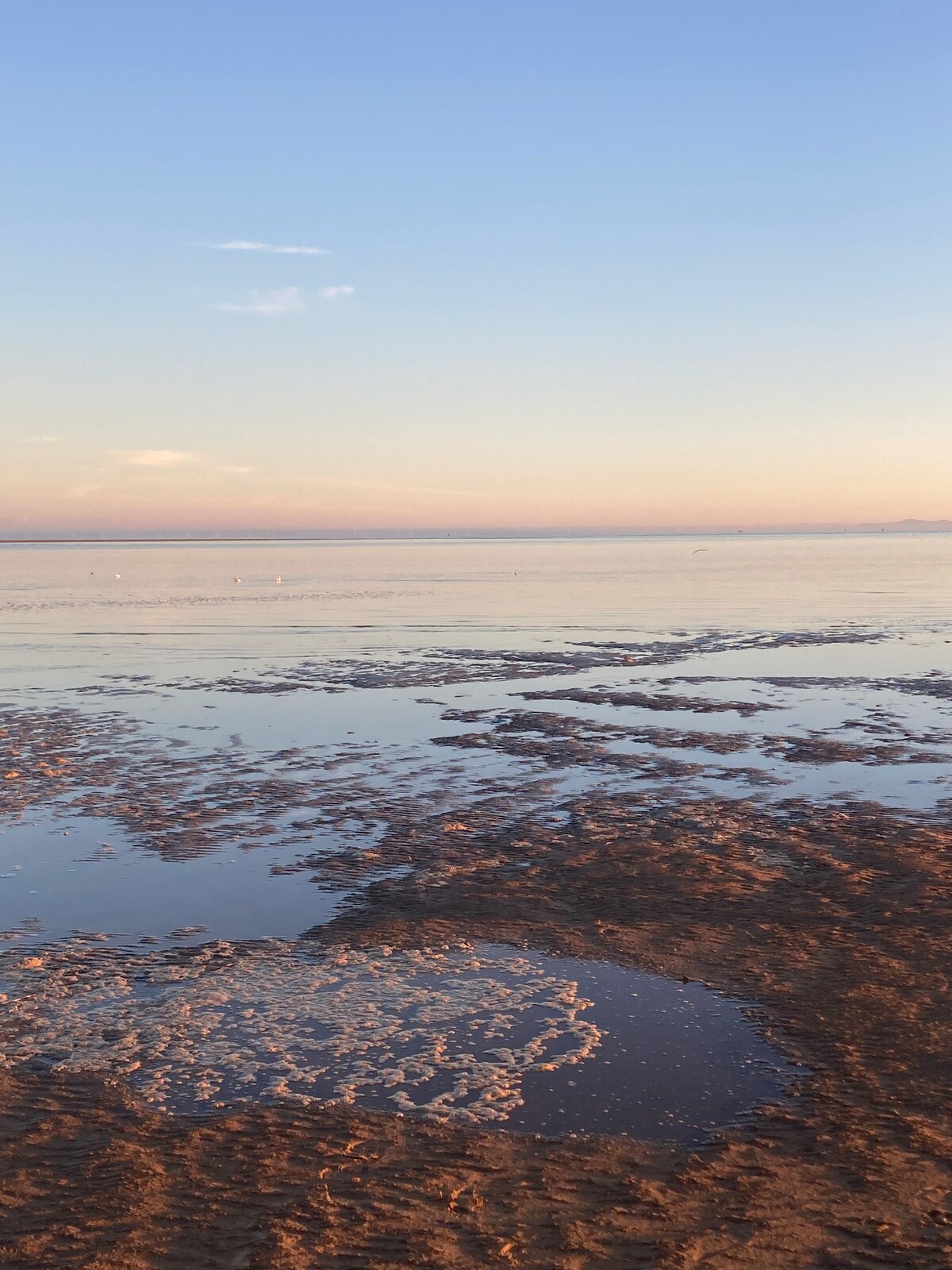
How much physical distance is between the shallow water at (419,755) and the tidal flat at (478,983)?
79 millimetres

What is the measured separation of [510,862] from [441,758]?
20.6 feet

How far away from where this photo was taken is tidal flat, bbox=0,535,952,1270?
6.01 meters

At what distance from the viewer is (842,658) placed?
32.0m

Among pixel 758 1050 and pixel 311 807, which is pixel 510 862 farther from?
pixel 758 1050

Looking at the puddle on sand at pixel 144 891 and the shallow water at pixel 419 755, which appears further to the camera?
the puddle on sand at pixel 144 891

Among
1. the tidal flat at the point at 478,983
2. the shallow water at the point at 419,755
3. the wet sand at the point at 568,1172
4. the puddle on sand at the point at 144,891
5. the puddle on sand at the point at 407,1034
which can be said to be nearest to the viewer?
the wet sand at the point at 568,1172

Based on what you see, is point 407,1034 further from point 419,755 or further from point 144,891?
point 419,755

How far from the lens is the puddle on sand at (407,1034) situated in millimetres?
7336

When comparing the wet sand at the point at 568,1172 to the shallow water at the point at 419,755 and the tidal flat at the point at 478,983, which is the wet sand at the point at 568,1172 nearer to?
the tidal flat at the point at 478,983

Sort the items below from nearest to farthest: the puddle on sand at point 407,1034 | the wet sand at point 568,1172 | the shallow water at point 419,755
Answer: the wet sand at point 568,1172 < the puddle on sand at point 407,1034 < the shallow water at point 419,755

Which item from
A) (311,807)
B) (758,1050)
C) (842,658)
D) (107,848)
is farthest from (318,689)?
(758,1050)


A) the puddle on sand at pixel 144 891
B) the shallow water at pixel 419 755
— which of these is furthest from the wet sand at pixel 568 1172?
the puddle on sand at pixel 144 891

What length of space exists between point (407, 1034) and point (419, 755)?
11215mm

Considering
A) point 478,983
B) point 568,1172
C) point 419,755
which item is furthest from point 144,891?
point 419,755
